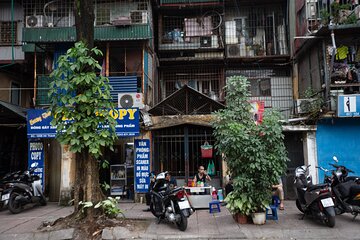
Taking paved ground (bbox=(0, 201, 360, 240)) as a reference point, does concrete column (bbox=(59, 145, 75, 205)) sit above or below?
above

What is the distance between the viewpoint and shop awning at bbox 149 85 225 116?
37.1 ft

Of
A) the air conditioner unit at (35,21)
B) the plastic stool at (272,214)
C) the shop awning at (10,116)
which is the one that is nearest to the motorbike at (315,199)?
the plastic stool at (272,214)

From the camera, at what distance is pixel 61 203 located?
10.9 m

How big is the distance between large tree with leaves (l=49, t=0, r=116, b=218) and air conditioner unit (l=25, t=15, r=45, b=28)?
6784mm

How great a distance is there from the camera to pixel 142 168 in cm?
1082

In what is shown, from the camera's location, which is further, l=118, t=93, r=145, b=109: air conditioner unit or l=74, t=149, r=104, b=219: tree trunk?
l=118, t=93, r=145, b=109: air conditioner unit

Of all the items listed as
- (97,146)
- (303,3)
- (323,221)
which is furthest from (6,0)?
(323,221)

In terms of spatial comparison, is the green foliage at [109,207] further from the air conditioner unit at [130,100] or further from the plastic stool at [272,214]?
the air conditioner unit at [130,100]

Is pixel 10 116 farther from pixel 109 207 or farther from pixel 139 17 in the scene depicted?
pixel 109 207

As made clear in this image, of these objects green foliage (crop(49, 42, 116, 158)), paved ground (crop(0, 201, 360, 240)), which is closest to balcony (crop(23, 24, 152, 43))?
green foliage (crop(49, 42, 116, 158))

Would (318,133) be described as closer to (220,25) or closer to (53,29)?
(220,25)

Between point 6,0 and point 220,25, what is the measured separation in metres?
10.3

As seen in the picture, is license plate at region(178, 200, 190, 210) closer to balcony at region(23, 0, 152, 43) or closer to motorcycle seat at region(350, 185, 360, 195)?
motorcycle seat at region(350, 185, 360, 195)

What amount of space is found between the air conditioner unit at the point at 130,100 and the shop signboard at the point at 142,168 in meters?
1.51
